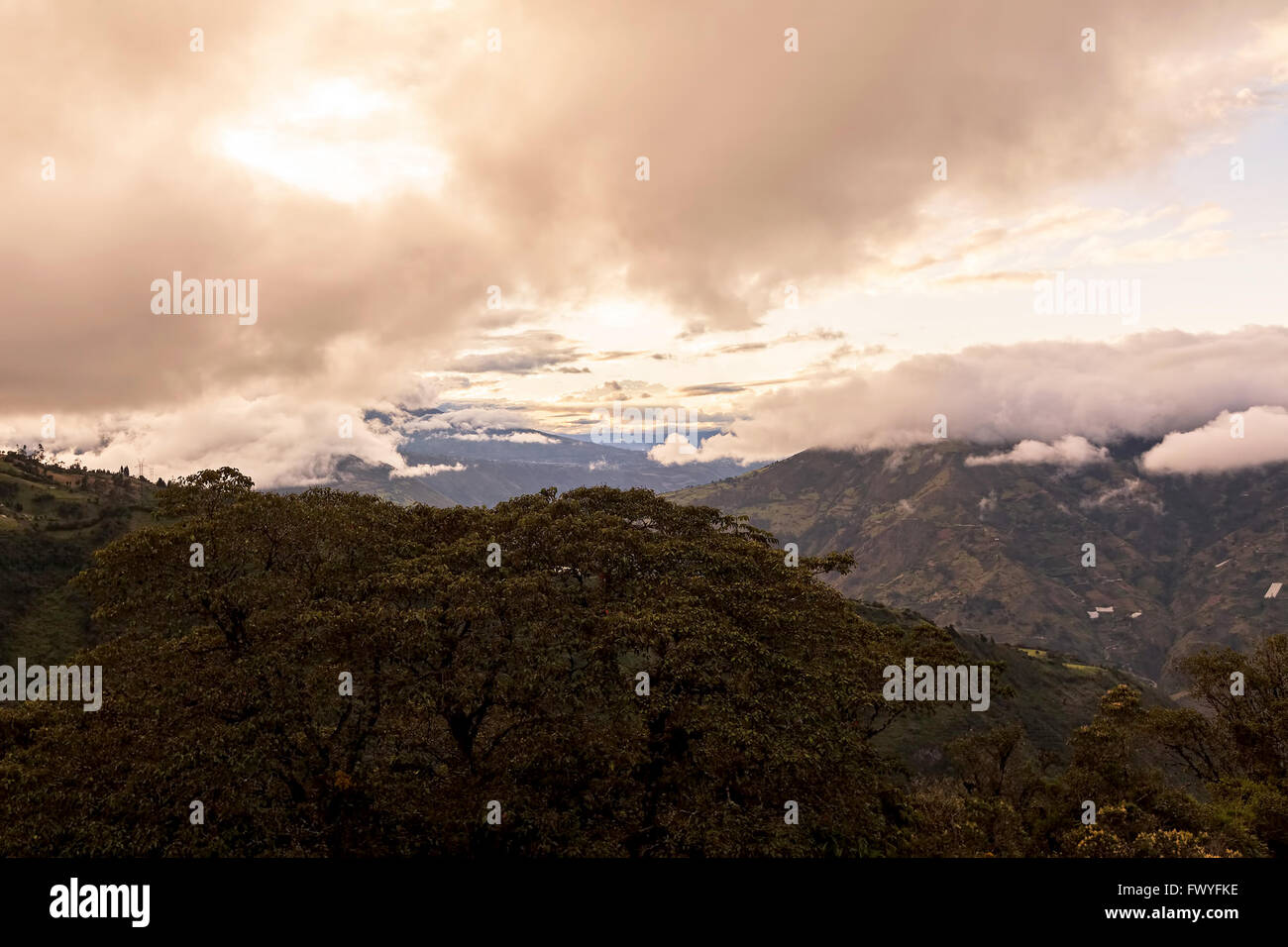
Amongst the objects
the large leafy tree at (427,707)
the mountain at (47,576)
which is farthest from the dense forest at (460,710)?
the mountain at (47,576)

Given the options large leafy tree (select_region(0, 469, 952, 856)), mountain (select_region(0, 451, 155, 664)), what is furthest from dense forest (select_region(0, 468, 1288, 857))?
mountain (select_region(0, 451, 155, 664))

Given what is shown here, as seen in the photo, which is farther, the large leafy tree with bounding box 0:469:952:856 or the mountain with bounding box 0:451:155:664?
the mountain with bounding box 0:451:155:664

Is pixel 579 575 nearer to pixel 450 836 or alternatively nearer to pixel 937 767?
pixel 450 836

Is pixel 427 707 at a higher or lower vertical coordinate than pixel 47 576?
higher

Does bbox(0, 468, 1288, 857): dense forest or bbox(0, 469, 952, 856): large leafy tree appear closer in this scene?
bbox(0, 469, 952, 856): large leafy tree

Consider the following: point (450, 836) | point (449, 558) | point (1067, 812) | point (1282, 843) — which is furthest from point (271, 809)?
point (1282, 843)

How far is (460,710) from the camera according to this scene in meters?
31.0

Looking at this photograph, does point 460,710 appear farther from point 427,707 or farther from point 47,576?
point 47,576

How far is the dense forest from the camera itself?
26172 mm

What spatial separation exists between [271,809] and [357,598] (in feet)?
30.7

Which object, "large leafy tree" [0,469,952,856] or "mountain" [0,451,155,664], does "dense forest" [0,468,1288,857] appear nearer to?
"large leafy tree" [0,469,952,856]

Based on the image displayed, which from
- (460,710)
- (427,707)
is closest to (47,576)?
(427,707)

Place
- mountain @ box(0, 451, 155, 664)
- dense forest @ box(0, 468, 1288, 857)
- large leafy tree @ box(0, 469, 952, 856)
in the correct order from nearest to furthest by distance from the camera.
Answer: large leafy tree @ box(0, 469, 952, 856), dense forest @ box(0, 468, 1288, 857), mountain @ box(0, 451, 155, 664)

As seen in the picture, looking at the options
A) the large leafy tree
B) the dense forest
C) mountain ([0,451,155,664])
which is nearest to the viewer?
the large leafy tree
